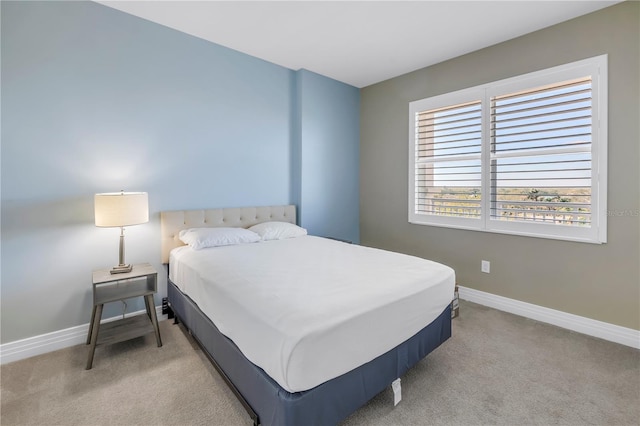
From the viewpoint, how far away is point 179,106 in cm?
294

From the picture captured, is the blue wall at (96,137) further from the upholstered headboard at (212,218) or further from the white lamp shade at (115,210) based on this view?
the white lamp shade at (115,210)

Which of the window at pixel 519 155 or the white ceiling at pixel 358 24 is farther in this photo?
the window at pixel 519 155

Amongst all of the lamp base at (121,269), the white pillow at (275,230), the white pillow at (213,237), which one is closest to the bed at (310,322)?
the white pillow at (213,237)

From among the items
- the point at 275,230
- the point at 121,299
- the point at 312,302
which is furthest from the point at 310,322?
the point at 275,230

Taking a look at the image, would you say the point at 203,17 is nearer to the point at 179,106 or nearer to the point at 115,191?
the point at 179,106

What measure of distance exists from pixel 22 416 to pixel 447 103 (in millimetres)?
4296

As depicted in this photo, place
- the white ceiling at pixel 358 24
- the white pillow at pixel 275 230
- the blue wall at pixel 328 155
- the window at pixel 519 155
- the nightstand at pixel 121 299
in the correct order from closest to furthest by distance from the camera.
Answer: the nightstand at pixel 121 299, the white ceiling at pixel 358 24, the window at pixel 519 155, the white pillow at pixel 275 230, the blue wall at pixel 328 155

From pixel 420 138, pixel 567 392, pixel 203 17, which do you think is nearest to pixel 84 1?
pixel 203 17

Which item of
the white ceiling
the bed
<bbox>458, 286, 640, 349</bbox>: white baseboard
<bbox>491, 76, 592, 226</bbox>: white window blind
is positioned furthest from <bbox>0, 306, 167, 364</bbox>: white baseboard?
<bbox>491, 76, 592, 226</bbox>: white window blind

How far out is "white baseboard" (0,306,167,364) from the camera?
2.18 meters

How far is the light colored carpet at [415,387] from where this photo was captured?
64.4 inches

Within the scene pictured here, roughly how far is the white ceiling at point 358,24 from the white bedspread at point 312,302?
80.5 inches

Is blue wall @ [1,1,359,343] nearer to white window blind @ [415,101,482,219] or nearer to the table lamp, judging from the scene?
the table lamp

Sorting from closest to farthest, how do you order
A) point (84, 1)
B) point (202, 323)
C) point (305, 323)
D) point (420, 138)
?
1. point (305, 323)
2. point (202, 323)
3. point (84, 1)
4. point (420, 138)
